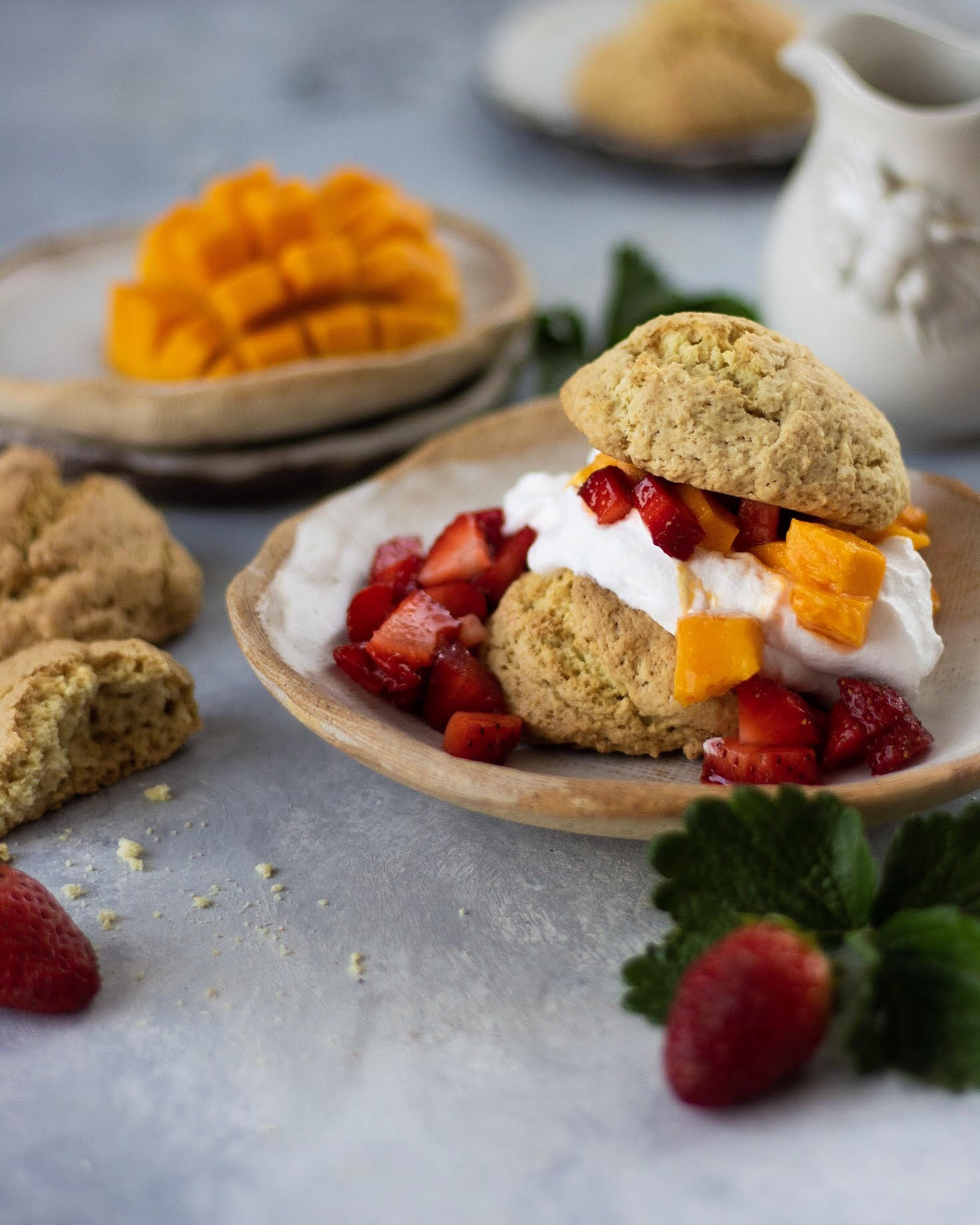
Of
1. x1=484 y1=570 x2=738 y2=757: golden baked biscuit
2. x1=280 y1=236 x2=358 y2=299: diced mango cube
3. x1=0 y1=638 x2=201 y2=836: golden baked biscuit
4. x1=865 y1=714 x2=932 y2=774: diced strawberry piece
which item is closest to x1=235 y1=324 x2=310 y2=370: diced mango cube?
x1=280 y1=236 x2=358 y2=299: diced mango cube

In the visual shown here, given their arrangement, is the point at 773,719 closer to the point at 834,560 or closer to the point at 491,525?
the point at 834,560

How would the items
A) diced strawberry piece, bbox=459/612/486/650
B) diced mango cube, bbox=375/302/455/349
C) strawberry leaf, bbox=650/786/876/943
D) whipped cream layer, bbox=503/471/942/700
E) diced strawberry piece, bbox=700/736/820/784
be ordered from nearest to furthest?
1. strawberry leaf, bbox=650/786/876/943
2. diced strawberry piece, bbox=700/736/820/784
3. whipped cream layer, bbox=503/471/942/700
4. diced strawberry piece, bbox=459/612/486/650
5. diced mango cube, bbox=375/302/455/349

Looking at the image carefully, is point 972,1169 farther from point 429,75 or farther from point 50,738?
point 429,75

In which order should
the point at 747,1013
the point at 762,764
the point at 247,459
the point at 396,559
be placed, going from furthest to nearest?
the point at 247,459 → the point at 396,559 → the point at 762,764 → the point at 747,1013

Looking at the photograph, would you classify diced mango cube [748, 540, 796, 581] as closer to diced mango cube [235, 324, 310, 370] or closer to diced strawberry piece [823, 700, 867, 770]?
diced strawberry piece [823, 700, 867, 770]

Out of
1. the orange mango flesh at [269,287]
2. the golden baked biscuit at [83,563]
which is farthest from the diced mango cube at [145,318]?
the golden baked biscuit at [83,563]

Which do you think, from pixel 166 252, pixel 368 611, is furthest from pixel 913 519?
pixel 166 252
